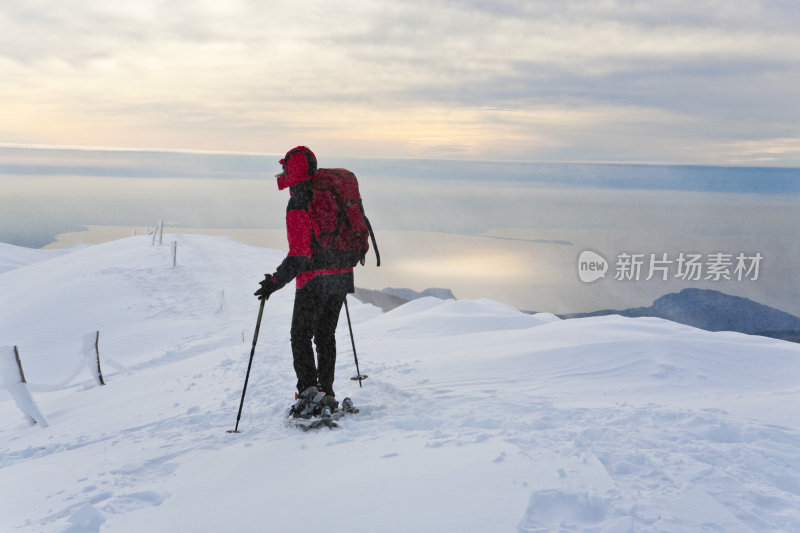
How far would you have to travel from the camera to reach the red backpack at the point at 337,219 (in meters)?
4.88

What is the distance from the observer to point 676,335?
6980mm

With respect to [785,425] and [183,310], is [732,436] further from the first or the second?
[183,310]

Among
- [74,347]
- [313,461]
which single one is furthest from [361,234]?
[74,347]

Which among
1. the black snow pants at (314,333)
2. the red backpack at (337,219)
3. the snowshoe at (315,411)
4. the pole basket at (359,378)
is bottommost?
the pole basket at (359,378)

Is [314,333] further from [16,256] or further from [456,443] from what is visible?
[16,256]

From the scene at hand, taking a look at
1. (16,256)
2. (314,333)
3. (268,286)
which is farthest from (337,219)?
(16,256)

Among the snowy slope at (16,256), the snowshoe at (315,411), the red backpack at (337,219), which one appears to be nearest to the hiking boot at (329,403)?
the snowshoe at (315,411)

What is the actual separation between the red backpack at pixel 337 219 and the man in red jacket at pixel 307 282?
0.14 feet

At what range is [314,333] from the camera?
5.16 m

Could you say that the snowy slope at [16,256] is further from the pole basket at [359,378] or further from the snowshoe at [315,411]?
the snowshoe at [315,411]

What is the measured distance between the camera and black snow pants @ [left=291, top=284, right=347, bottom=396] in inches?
197

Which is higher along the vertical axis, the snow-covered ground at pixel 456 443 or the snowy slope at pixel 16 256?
the snow-covered ground at pixel 456 443

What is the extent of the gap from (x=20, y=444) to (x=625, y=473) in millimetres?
7102

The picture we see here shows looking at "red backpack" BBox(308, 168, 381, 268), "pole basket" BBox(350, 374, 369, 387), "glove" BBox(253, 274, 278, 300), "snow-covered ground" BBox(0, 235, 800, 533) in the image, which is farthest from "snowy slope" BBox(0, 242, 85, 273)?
"red backpack" BBox(308, 168, 381, 268)
